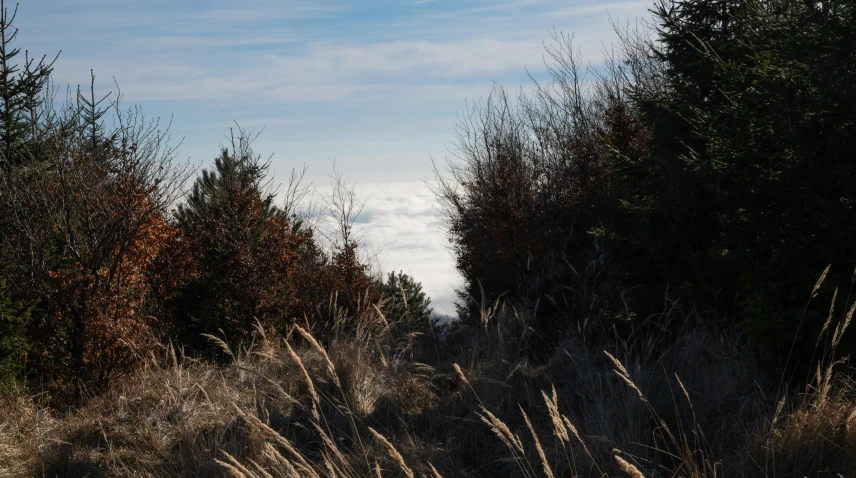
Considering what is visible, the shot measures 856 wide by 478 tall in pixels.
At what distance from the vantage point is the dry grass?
4.16 meters

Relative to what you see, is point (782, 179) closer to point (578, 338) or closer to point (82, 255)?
point (578, 338)

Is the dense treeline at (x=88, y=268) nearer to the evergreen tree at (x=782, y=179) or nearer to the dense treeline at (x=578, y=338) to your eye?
the dense treeline at (x=578, y=338)

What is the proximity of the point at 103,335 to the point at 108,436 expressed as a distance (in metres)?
2.80

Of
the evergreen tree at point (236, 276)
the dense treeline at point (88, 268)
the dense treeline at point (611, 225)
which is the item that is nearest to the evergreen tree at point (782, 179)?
the dense treeline at point (611, 225)

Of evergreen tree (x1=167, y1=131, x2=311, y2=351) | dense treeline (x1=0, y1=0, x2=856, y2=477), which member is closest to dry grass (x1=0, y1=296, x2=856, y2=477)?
dense treeline (x1=0, y1=0, x2=856, y2=477)

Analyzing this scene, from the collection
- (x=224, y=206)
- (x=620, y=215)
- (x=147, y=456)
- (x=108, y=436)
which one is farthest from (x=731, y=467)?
(x=224, y=206)

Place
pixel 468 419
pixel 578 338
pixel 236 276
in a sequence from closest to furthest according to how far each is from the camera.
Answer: pixel 468 419 → pixel 578 338 → pixel 236 276

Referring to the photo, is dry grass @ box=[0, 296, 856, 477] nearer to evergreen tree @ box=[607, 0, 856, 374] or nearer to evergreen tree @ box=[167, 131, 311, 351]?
evergreen tree @ box=[607, 0, 856, 374]

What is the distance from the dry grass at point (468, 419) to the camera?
164 inches

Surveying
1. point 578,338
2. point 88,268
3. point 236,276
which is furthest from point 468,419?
point 236,276

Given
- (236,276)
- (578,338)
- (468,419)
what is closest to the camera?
(468,419)

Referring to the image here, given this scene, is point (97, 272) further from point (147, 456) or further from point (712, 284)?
point (712, 284)

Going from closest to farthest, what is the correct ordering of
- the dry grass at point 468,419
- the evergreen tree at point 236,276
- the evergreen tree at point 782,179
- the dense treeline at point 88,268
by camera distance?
the dry grass at point 468,419 < the evergreen tree at point 782,179 < the dense treeline at point 88,268 < the evergreen tree at point 236,276

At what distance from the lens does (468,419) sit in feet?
17.2
